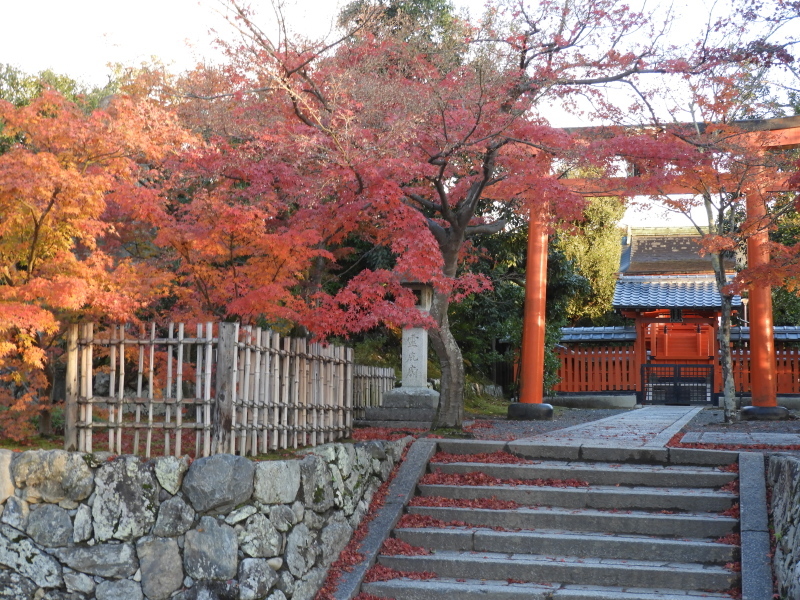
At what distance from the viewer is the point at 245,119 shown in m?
9.52

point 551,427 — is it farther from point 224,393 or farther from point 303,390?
point 224,393

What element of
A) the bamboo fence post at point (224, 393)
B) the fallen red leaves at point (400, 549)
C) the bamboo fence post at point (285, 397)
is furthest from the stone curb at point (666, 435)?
the bamboo fence post at point (224, 393)

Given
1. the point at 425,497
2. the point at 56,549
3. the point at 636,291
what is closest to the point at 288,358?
the point at 425,497

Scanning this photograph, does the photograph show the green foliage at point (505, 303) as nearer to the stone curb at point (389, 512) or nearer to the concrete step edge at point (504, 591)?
the stone curb at point (389, 512)

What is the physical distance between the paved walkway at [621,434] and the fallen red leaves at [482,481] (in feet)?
2.71

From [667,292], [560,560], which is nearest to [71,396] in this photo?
[560,560]

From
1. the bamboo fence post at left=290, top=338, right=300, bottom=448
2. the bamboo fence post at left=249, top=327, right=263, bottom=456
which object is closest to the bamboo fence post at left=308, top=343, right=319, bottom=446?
the bamboo fence post at left=290, top=338, right=300, bottom=448

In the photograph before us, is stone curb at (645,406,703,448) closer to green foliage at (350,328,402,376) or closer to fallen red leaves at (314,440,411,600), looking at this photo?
fallen red leaves at (314,440,411,600)

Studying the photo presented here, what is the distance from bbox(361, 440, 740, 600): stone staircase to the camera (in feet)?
19.1

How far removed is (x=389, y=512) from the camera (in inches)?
277

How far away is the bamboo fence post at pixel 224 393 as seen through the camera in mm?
6289

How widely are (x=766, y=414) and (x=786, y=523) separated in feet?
28.5

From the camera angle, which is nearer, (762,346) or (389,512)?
(389,512)

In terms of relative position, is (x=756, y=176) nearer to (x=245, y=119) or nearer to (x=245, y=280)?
(x=245, y=119)
